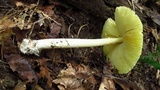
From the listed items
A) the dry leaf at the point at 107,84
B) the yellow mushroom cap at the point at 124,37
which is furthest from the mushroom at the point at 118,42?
the dry leaf at the point at 107,84

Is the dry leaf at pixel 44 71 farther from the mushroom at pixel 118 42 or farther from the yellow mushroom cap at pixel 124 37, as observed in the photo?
the yellow mushroom cap at pixel 124 37

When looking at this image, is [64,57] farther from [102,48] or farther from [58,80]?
[102,48]

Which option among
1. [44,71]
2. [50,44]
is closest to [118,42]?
[50,44]

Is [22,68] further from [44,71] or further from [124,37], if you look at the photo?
[124,37]

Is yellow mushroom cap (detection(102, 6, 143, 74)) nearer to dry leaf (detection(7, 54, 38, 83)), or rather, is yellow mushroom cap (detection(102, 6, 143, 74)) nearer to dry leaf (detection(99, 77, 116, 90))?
dry leaf (detection(99, 77, 116, 90))

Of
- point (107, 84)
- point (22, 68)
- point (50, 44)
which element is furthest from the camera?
point (107, 84)

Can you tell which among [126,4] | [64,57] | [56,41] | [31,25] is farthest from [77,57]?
[126,4]

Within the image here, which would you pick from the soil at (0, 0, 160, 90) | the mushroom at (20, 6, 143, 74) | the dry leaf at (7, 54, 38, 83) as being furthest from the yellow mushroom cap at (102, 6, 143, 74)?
the dry leaf at (7, 54, 38, 83)
